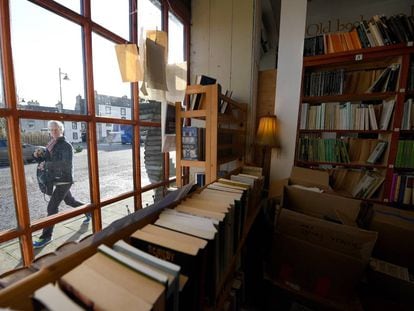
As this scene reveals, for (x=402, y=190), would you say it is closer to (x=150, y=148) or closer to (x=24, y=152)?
(x=150, y=148)

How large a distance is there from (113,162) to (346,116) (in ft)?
7.30

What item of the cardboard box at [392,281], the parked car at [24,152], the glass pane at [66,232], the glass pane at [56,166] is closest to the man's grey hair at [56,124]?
the glass pane at [56,166]

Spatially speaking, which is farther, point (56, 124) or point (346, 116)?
point (346, 116)

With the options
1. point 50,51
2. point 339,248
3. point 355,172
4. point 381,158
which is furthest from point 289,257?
point 50,51

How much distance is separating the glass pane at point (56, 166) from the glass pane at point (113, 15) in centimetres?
83

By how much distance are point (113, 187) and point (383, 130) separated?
2.46 m

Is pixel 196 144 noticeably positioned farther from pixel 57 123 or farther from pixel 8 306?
pixel 8 306

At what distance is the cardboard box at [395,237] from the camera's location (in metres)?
1.30

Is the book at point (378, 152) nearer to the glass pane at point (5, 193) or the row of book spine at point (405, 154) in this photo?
the row of book spine at point (405, 154)

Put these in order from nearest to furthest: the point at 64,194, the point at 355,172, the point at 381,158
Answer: the point at 64,194, the point at 381,158, the point at 355,172

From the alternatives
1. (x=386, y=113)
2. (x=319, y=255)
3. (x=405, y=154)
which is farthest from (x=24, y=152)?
(x=405, y=154)

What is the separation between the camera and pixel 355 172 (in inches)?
78.4

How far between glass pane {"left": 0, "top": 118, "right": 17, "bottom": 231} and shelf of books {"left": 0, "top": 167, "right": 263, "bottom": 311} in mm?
915

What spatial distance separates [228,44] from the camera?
241 centimetres
